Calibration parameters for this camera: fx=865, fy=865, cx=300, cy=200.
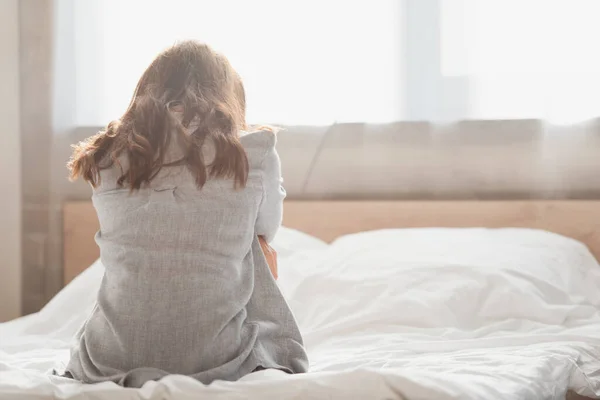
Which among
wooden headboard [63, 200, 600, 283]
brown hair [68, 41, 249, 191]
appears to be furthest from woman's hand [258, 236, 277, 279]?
wooden headboard [63, 200, 600, 283]

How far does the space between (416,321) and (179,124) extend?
822 mm

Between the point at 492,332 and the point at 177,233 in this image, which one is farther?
the point at 492,332

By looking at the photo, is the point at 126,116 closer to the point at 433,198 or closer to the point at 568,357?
the point at 568,357

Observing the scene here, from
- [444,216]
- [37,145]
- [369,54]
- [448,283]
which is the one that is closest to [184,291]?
[448,283]

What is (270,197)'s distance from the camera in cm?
154

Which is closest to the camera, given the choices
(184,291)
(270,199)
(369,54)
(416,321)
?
(184,291)

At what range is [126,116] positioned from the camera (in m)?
1.51

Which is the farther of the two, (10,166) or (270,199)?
(10,166)

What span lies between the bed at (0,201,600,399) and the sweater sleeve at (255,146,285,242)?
0.29 meters

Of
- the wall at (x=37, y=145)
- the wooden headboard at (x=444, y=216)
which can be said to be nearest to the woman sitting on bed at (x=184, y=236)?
the wooden headboard at (x=444, y=216)

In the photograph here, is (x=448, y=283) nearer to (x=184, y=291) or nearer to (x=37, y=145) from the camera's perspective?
(x=184, y=291)

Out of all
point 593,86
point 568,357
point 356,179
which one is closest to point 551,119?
point 593,86

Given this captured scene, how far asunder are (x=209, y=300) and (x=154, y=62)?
1.48ft

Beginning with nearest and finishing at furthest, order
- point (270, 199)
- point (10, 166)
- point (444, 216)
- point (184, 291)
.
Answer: point (184, 291) < point (270, 199) < point (444, 216) < point (10, 166)
